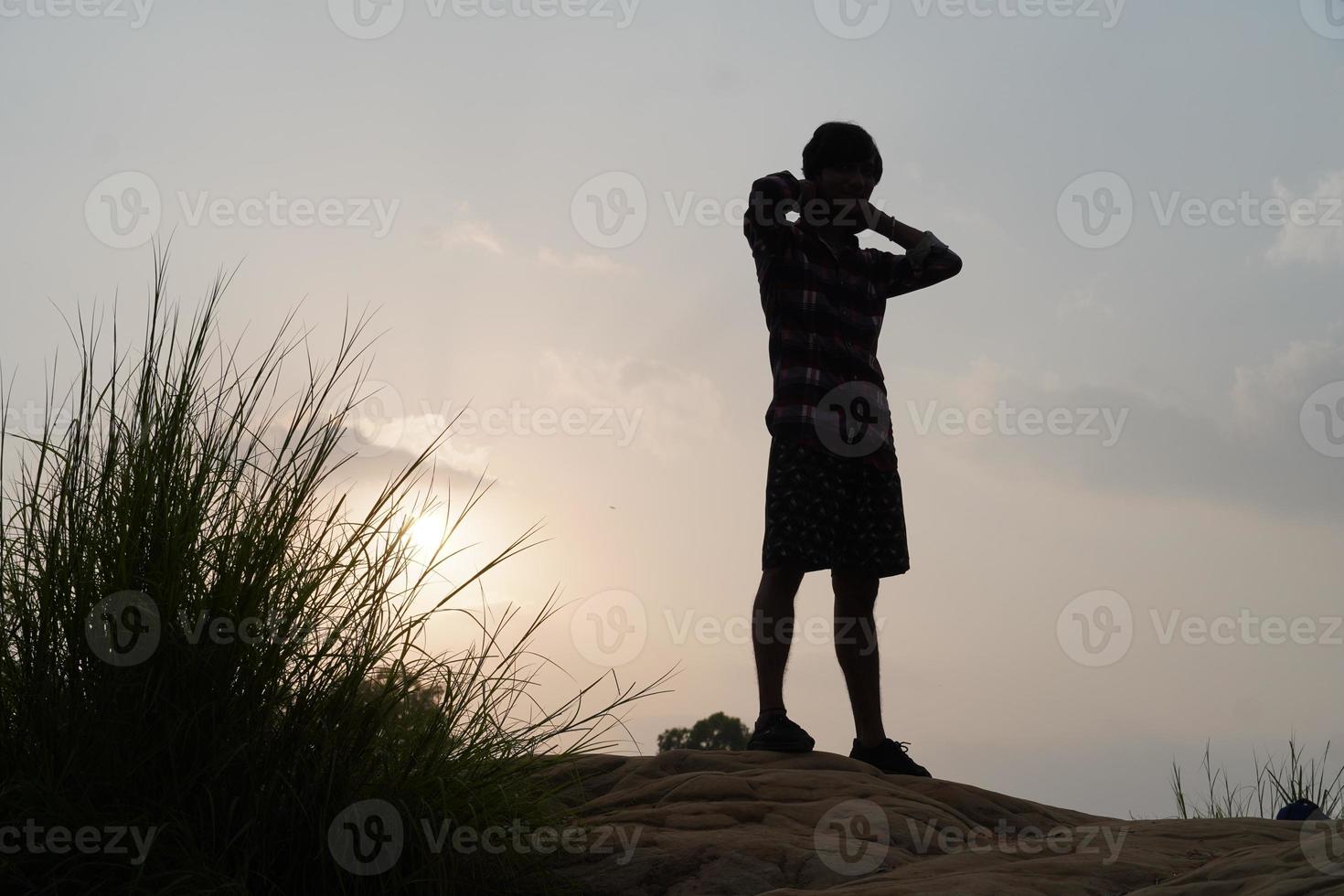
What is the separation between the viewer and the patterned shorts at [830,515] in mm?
3748

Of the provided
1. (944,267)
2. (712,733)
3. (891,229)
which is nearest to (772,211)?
(891,229)

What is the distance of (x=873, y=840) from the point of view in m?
3.07

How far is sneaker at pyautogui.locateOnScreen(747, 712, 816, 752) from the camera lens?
3.86 meters

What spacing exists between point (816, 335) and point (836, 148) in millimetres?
664

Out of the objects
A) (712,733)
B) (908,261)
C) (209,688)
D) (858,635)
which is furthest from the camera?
(712,733)

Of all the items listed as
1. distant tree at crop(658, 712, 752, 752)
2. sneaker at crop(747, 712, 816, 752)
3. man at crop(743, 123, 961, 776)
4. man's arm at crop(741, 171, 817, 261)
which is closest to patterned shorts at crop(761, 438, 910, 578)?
man at crop(743, 123, 961, 776)

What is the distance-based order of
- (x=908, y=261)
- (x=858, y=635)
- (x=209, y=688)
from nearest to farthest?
(x=209, y=688) < (x=858, y=635) < (x=908, y=261)

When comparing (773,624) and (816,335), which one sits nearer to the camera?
(773,624)

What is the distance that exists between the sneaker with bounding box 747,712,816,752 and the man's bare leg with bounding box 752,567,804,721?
0.48 feet

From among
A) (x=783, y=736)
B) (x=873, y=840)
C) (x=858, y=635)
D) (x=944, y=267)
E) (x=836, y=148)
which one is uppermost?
(x=836, y=148)

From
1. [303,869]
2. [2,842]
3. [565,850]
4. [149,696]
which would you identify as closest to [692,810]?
[565,850]

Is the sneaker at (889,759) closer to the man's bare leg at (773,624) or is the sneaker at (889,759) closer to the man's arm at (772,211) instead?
the man's bare leg at (773,624)

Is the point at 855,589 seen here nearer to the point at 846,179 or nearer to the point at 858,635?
the point at 858,635

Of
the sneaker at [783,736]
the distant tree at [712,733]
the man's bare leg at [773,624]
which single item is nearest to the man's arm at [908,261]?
the man's bare leg at [773,624]
